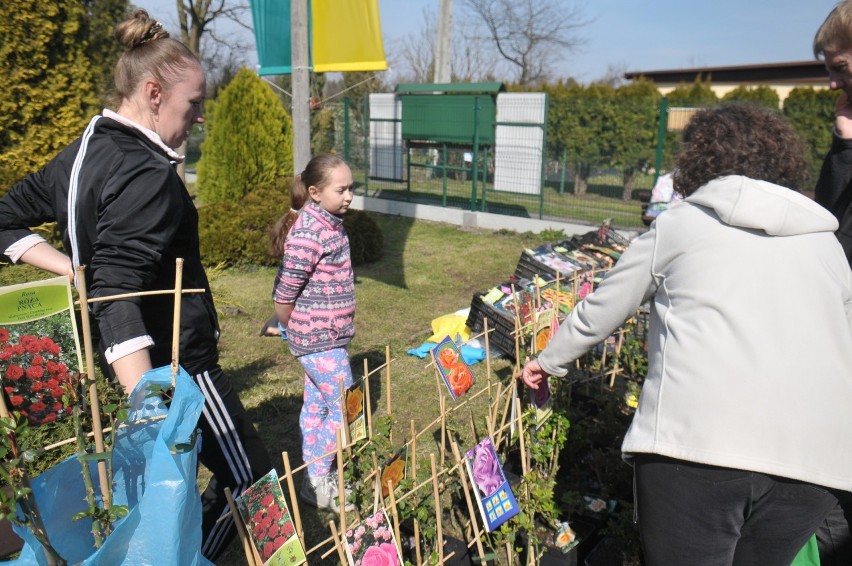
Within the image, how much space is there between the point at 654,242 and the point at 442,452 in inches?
51.0

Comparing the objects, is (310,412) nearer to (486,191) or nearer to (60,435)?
(60,435)

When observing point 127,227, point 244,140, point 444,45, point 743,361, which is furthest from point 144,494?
point 444,45

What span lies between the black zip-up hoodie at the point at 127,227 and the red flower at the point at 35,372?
148 millimetres

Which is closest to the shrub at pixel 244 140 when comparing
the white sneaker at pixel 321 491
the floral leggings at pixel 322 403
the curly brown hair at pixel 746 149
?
the floral leggings at pixel 322 403

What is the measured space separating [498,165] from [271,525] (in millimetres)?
10587

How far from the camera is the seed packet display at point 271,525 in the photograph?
161cm

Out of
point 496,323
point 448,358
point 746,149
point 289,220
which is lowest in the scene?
point 496,323

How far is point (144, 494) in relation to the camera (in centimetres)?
111

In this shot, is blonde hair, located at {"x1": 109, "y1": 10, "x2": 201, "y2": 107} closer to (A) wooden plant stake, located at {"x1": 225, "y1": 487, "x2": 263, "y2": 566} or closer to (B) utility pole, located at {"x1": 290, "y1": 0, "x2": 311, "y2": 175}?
(A) wooden plant stake, located at {"x1": 225, "y1": 487, "x2": 263, "y2": 566}

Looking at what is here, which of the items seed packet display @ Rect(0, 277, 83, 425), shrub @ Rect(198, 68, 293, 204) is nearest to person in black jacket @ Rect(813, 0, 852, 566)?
seed packet display @ Rect(0, 277, 83, 425)

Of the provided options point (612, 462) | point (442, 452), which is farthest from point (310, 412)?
point (612, 462)

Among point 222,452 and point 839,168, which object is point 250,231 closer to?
point 222,452

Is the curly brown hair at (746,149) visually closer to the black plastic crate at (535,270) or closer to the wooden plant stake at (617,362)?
the wooden plant stake at (617,362)

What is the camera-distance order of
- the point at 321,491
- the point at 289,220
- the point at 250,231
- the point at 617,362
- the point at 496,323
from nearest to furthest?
1. the point at 321,491
2. the point at 289,220
3. the point at 617,362
4. the point at 496,323
5. the point at 250,231
